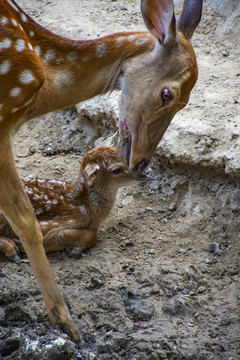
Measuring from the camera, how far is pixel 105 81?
342 centimetres

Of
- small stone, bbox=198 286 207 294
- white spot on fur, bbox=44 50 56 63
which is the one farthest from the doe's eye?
small stone, bbox=198 286 207 294

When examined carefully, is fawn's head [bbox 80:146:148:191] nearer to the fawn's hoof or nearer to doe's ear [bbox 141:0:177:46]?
the fawn's hoof

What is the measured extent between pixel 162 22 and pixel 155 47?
18cm

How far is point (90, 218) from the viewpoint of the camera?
14.9 ft

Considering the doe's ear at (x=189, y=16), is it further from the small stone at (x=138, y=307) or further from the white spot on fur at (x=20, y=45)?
the small stone at (x=138, y=307)

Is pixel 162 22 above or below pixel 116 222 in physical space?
above

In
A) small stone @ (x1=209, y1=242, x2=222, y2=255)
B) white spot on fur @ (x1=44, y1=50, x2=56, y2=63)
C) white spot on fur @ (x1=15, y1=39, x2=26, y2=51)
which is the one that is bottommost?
small stone @ (x1=209, y1=242, x2=222, y2=255)

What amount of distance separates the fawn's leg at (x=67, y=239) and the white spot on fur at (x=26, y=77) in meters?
1.76

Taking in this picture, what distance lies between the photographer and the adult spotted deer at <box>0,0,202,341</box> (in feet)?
9.96

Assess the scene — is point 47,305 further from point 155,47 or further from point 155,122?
point 155,47

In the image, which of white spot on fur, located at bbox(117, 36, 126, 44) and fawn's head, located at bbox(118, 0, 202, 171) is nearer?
fawn's head, located at bbox(118, 0, 202, 171)

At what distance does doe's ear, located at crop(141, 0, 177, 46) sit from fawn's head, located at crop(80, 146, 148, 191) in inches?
58.0

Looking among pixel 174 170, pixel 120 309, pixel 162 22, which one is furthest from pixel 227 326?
pixel 162 22

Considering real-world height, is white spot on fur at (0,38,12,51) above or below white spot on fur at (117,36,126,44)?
above
